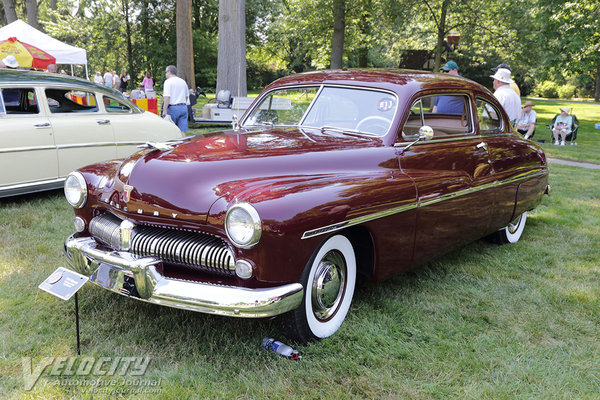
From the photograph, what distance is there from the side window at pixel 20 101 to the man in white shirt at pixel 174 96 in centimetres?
362

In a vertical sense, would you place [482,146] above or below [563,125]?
above

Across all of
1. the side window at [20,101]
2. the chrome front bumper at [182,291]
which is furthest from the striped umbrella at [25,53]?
the chrome front bumper at [182,291]

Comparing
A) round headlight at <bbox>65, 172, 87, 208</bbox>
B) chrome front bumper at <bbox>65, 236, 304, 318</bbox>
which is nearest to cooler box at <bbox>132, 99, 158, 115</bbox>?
round headlight at <bbox>65, 172, 87, 208</bbox>

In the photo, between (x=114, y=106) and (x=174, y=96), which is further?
(x=174, y=96)

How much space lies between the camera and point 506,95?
22.2 ft

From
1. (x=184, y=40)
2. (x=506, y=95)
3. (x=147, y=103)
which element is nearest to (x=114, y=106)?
(x=506, y=95)

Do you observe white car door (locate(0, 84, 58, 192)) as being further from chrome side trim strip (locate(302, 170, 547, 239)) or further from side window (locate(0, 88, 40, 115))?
chrome side trim strip (locate(302, 170, 547, 239))

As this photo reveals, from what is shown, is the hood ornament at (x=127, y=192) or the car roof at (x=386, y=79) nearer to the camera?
the hood ornament at (x=127, y=192)

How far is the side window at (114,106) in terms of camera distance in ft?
21.7

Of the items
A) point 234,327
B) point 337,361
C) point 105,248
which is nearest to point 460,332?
point 337,361

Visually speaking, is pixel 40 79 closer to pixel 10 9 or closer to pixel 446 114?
pixel 446 114

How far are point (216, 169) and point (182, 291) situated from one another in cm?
75

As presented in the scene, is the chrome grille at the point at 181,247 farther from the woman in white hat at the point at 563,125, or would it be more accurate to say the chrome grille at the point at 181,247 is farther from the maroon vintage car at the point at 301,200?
the woman in white hat at the point at 563,125

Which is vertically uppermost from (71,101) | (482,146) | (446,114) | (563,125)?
(446,114)
